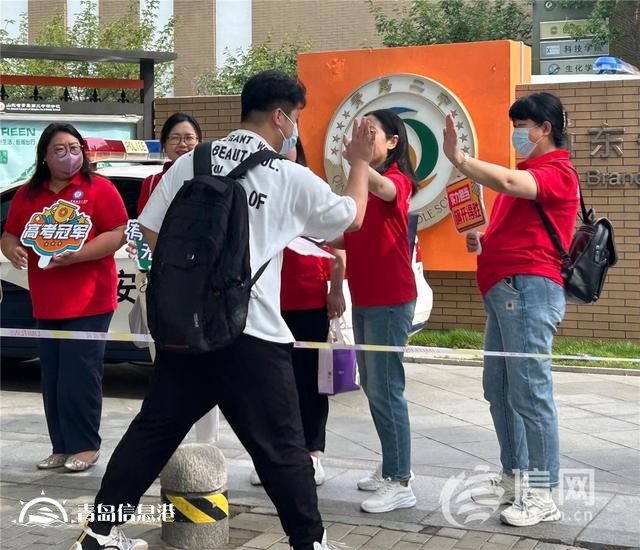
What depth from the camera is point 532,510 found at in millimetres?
4840

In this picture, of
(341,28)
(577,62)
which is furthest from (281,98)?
(341,28)

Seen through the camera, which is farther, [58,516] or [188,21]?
[188,21]

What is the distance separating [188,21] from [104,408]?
24.5 m

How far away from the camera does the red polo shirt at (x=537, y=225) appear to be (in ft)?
15.7

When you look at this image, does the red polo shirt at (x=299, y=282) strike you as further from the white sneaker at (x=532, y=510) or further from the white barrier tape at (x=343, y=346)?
the white sneaker at (x=532, y=510)

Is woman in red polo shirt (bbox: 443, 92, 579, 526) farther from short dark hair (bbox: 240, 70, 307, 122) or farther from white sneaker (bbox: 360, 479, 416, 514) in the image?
short dark hair (bbox: 240, 70, 307, 122)

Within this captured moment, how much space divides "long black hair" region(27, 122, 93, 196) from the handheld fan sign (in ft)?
7.00

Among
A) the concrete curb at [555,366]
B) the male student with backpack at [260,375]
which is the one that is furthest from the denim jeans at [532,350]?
the concrete curb at [555,366]

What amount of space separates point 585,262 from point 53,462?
3068mm

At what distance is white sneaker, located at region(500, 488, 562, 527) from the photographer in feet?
15.8

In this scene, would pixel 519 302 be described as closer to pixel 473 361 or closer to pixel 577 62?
pixel 473 361

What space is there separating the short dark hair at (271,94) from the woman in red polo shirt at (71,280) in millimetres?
2000

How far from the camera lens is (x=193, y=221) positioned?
3768 millimetres

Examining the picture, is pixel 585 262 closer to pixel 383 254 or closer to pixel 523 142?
pixel 523 142
